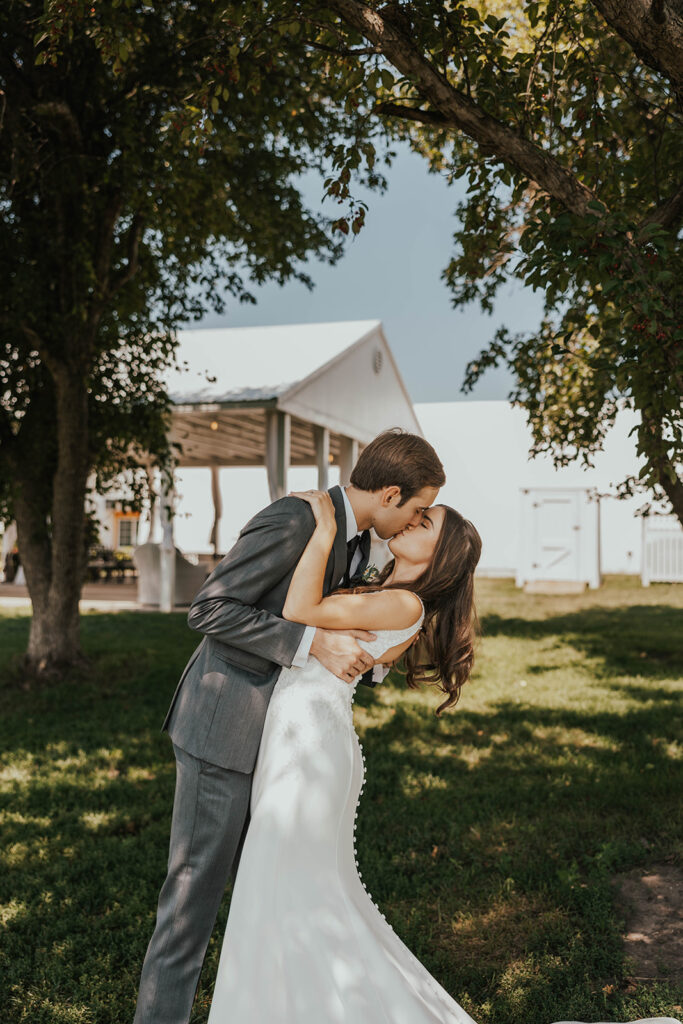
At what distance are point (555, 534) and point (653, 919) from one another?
644 inches

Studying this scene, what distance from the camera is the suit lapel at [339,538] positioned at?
259 cm

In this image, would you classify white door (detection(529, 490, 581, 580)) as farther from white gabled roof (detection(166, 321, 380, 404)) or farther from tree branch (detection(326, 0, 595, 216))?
tree branch (detection(326, 0, 595, 216))

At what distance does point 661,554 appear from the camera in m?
20.9

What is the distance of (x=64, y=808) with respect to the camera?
5.36 metres

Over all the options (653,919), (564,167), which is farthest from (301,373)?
(653,919)

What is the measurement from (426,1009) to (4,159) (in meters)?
7.76

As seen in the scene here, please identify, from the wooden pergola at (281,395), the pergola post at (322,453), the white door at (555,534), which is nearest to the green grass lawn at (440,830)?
the wooden pergola at (281,395)

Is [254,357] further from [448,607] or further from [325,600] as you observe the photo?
[325,600]

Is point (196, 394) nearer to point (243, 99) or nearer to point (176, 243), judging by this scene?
point (176, 243)

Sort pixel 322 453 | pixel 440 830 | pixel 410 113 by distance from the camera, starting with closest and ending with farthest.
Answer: pixel 410 113 → pixel 440 830 → pixel 322 453

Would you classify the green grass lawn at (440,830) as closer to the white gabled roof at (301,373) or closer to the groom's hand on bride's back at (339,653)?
the groom's hand on bride's back at (339,653)

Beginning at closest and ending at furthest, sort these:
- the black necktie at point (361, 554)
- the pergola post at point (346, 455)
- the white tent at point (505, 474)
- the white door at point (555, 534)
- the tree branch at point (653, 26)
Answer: the black necktie at point (361, 554)
the tree branch at point (653, 26)
the pergola post at point (346, 455)
the white door at point (555, 534)
the white tent at point (505, 474)

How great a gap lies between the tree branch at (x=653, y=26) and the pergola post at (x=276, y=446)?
11.2m

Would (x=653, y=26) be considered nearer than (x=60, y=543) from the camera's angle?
Yes
